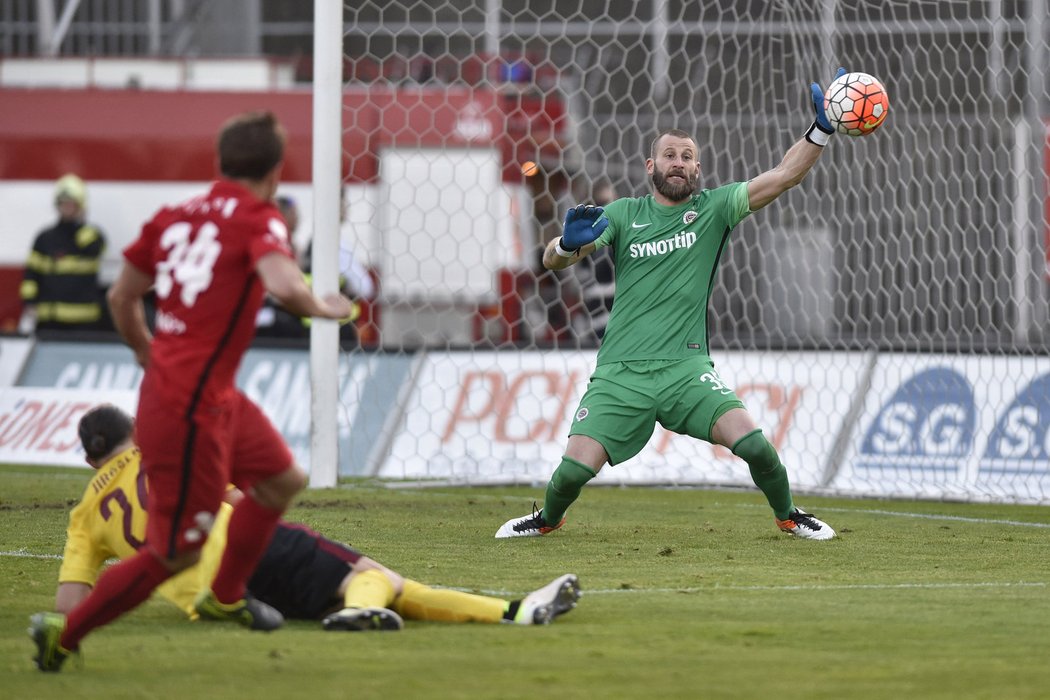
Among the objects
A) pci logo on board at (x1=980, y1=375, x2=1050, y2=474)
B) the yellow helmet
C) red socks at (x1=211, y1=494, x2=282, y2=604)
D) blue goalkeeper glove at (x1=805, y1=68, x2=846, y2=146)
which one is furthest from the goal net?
red socks at (x1=211, y1=494, x2=282, y2=604)

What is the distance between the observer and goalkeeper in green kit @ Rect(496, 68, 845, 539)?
8.20m

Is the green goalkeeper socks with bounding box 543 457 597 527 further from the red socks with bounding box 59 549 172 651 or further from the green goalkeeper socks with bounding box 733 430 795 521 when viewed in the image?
the red socks with bounding box 59 549 172 651

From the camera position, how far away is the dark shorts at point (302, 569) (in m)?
5.67

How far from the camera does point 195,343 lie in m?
4.99

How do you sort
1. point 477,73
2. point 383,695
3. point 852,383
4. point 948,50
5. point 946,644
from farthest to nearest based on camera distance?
point 477,73
point 948,50
point 852,383
point 946,644
point 383,695

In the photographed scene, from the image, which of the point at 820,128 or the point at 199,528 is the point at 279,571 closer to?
the point at 199,528

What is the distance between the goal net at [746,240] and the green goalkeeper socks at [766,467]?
2759 millimetres

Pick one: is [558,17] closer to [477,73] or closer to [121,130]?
[477,73]

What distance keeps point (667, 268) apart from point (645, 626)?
3155 mm

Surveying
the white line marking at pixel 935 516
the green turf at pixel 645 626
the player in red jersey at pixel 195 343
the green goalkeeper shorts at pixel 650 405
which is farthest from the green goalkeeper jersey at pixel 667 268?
the player in red jersey at pixel 195 343

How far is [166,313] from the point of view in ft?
16.5

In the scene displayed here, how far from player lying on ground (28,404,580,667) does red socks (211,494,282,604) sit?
255mm

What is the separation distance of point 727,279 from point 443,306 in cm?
276

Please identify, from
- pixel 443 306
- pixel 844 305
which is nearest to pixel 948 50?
pixel 844 305
